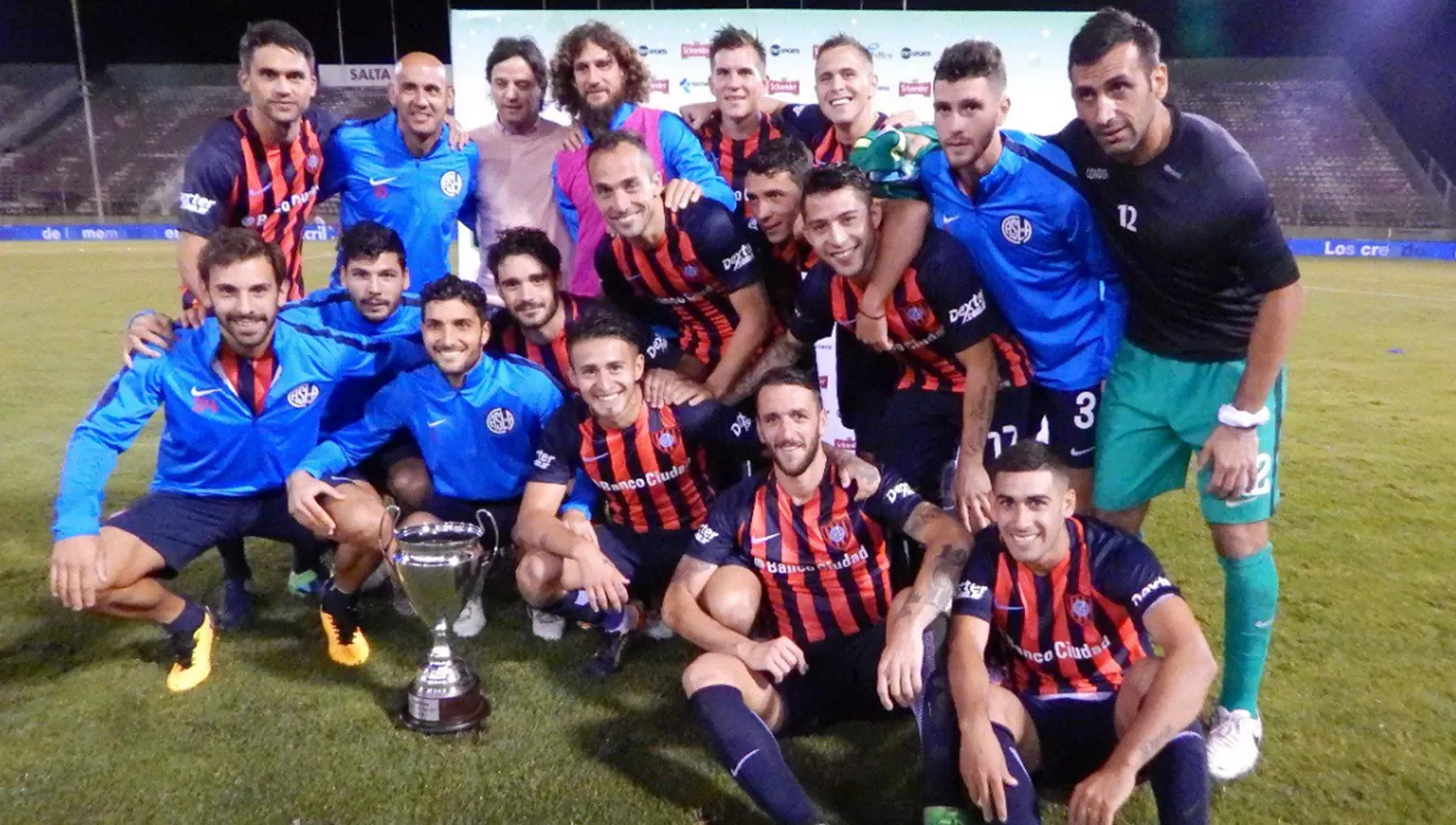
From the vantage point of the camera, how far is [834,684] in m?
2.54

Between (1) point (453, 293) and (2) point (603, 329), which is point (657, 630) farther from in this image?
(1) point (453, 293)

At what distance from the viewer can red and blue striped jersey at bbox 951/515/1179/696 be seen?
87.6 inches

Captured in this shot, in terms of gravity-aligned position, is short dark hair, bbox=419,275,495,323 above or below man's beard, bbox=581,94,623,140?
below

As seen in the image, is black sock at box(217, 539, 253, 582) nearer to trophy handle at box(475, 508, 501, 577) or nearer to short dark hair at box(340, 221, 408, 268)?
trophy handle at box(475, 508, 501, 577)

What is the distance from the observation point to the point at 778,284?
139 inches

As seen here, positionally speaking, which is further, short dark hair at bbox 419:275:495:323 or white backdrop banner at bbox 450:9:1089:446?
white backdrop banner at bbox 450:9:1089:446

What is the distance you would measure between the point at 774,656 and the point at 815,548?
389 mm

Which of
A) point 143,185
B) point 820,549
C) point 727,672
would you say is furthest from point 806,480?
point 143,185

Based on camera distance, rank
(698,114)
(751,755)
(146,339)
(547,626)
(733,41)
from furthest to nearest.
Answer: (698,114)
(733,41)
(547,626)
(146,339)
(751,755)

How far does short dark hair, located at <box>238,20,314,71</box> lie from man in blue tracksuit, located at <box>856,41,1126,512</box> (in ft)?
7.37

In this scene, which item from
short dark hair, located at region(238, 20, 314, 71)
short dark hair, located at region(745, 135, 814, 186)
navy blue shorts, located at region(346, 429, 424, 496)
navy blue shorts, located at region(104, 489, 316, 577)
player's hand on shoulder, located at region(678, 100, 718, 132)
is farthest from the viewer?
player's hand on shoulder, located at region(678, 100, 718, 132)

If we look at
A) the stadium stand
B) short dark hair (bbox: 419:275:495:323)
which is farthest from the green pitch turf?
the stadium stand

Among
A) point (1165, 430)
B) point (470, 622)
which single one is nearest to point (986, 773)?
point (1165, 430)

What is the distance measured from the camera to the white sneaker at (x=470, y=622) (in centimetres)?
335
